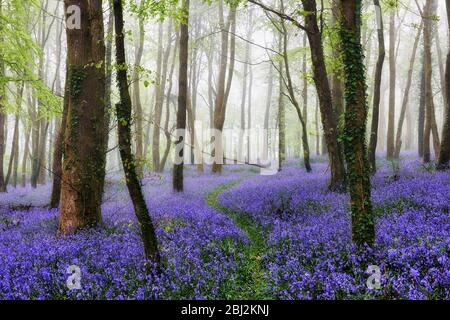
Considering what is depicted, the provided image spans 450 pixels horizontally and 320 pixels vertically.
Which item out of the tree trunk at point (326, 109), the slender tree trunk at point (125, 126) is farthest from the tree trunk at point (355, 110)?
Result: the tree trunk at point (326, 109)

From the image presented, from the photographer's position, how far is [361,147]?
5.57m

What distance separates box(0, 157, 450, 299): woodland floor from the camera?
4.90 m

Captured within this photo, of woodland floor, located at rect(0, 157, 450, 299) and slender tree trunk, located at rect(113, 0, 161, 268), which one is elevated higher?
slender tree trunk, located at rect(113, 0, 161, 268)

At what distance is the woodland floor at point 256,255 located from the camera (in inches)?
193

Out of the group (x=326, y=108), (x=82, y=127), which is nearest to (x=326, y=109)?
(x=326, y=108)

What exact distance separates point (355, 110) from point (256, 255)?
11.1 ft

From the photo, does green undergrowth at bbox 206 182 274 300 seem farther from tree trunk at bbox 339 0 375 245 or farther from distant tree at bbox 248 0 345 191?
distant tree at bbox 248 0 345 191

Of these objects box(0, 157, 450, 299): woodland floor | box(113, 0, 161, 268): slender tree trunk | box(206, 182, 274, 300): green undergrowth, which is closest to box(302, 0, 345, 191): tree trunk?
box(0, 157, 450, 299): woodland floor

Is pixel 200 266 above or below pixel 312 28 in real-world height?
below

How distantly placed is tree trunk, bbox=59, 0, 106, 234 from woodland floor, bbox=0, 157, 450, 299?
651mm
